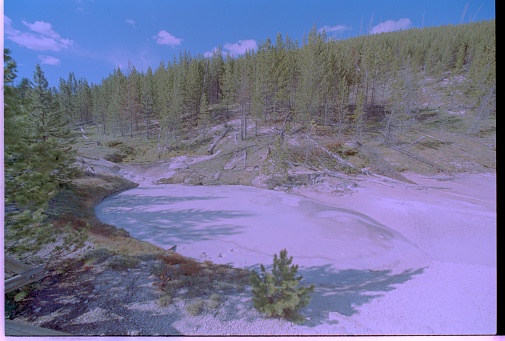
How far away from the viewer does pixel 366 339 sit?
2799 mm

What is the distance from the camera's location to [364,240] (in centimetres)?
578

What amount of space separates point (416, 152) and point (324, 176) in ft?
14.4

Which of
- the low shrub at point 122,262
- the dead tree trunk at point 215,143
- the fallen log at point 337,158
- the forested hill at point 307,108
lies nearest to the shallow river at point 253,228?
the low shrub at point 122,262

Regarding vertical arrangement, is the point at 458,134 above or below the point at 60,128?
above

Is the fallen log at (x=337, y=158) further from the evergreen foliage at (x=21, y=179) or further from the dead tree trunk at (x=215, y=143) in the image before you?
the evergreen foliage at (x=21, y=179)

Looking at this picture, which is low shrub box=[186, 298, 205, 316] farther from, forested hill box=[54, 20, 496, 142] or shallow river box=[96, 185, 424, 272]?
forested hill box=[54, 20, 496, 142]

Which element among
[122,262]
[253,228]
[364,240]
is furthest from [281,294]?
[364,240]

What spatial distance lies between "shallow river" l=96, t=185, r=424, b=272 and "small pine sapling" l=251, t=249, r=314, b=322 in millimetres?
1756

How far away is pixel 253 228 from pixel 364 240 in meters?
3.57

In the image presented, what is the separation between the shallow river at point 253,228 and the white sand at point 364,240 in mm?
36

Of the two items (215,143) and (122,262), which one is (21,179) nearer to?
(122,262)

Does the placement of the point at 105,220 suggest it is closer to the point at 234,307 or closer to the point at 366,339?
the point at 234,307

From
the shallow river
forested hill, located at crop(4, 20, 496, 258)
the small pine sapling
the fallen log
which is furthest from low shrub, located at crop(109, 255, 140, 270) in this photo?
the fallen log

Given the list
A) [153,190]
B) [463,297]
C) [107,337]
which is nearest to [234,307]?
[107,337]
